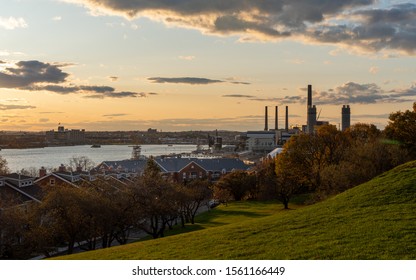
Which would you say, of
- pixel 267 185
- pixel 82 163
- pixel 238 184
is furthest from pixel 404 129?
pixel 82 163

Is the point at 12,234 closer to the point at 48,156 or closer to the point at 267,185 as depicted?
the point at 267,185

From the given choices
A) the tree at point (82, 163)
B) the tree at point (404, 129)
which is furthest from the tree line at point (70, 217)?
the tree at point (82, 163)

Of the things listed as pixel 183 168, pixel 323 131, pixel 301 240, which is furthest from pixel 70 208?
pixel 183 168

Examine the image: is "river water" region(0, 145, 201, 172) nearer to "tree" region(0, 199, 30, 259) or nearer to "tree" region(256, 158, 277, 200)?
"tree" region(256, 158, 277, 200)

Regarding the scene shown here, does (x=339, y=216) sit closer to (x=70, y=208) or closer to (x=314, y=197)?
(x=70, y=208)

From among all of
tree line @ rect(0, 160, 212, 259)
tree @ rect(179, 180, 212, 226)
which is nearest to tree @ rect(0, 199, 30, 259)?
tree line @ rect(0, 160, 212, 259)

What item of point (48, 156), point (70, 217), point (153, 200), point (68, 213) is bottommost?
point (48, 156)

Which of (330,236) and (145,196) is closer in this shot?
(330,236)
